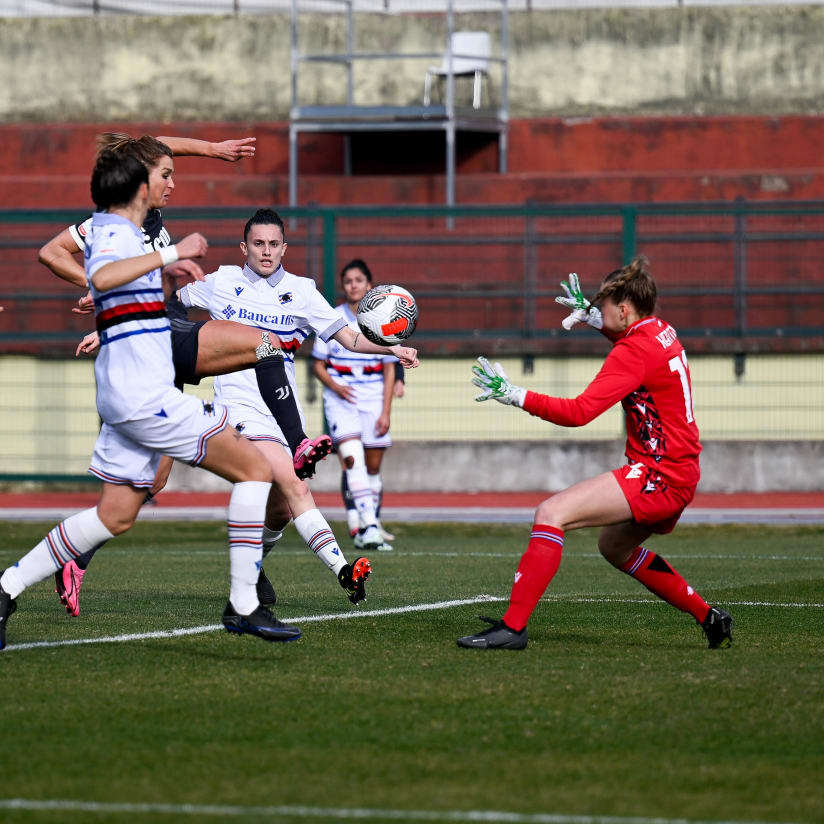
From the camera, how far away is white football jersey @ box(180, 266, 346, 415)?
8.38m

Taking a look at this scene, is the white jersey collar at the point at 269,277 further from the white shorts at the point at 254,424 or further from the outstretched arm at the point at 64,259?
the outstretched arm at the point at 64,259

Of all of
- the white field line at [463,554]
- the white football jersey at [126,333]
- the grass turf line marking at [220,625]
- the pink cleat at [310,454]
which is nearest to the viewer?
the white football jersey at [126,333]

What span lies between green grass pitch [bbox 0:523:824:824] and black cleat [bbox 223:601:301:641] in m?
0.12

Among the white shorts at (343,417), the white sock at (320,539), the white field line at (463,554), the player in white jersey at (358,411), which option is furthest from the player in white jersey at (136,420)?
the white shorts at (343,417)

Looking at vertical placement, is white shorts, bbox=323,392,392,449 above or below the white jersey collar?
below

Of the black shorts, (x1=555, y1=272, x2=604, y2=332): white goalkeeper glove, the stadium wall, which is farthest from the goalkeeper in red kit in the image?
the stadium wall

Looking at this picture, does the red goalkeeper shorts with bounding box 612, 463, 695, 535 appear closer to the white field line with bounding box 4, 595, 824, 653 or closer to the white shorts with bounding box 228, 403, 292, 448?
the white field line with bounding box 4, 595, 824, 653

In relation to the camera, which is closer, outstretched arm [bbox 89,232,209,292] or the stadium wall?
outstretched arm [bbox 89,232,209,292]

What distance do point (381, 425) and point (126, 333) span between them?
23.8ft

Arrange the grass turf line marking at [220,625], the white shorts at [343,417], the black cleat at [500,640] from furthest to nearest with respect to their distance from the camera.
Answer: the white shorts at [343,417] → the grass turf line marking at [220,625] → the black cleat at [500,640]

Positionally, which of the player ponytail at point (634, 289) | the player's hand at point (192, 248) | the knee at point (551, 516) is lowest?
the knee at point (551, 516)

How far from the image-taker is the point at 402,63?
79.5ft

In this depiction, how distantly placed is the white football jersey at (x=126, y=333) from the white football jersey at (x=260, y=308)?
1825mm

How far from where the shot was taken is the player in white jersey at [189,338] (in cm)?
695
